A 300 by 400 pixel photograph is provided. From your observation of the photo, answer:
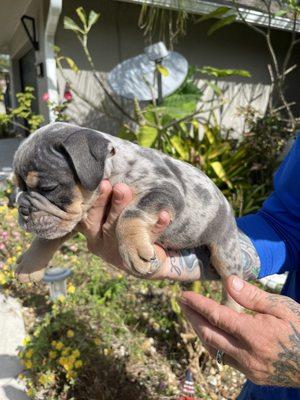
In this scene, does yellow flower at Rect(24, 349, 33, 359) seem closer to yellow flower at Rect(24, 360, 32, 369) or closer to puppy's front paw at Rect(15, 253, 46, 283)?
yellow flower at Rect(24, 360, 32, 369)

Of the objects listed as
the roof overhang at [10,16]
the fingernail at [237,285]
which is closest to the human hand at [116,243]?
the fingernail at [237,285]

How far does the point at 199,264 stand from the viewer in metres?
2.68

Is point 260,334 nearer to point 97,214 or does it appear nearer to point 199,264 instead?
point 199,264

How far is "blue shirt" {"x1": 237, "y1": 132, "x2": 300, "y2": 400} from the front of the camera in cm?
258

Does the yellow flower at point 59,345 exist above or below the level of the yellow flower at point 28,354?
above

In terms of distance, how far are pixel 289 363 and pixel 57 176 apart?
1.46m

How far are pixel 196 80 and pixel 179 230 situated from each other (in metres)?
8.58

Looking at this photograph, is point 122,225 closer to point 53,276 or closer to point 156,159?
point 156,159

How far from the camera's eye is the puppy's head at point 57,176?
200cm

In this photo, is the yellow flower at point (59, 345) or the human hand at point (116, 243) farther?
the yellow flower at point (59, 345)

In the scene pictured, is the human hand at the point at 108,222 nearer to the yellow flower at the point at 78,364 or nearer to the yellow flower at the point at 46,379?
the yellow flower at the point at 78,364

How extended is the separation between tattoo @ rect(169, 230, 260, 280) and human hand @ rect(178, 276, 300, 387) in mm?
716

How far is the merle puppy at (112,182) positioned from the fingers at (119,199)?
51 mm

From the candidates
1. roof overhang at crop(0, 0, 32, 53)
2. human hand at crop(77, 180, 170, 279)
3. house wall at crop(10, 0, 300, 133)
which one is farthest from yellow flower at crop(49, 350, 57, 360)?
roof overhang at crop(0, 0, 32, 53)
